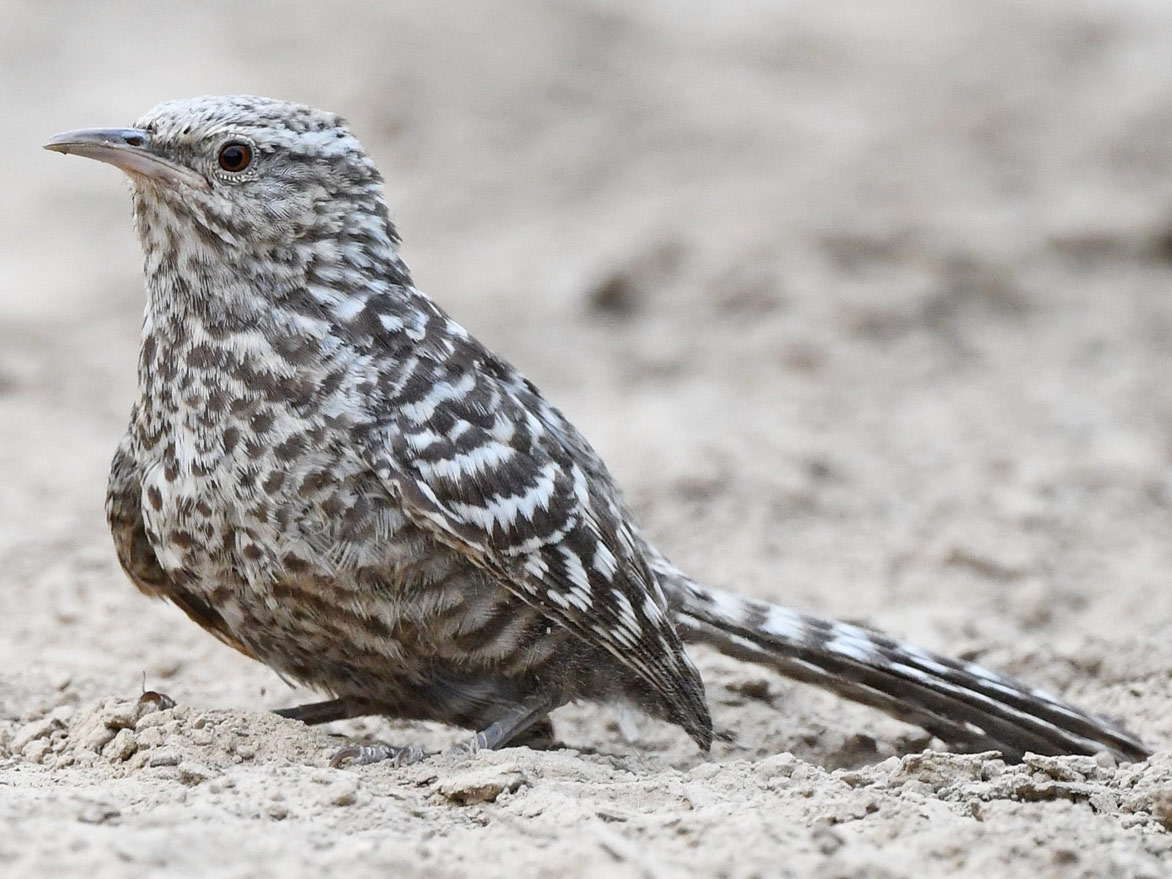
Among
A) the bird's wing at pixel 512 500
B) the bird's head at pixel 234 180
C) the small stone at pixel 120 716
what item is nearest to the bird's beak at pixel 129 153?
the bird's head at pixel 234 180

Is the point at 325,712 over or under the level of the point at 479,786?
under

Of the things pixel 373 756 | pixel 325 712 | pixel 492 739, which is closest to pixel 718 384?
pixel 325 712

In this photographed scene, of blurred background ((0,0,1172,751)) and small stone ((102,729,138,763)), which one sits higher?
blurred background ((0,0,1172,751))

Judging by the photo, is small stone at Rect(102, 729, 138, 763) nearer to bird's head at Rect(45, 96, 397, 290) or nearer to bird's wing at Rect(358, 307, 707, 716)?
bird's wing at Rect(358, 307, 707, 716)

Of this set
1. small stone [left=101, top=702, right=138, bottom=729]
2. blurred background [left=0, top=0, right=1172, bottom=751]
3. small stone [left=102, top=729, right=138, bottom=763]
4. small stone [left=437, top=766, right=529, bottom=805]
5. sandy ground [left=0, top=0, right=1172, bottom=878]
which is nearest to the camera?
sandy ground [left=0, top=0, right=1172, bottom=878]

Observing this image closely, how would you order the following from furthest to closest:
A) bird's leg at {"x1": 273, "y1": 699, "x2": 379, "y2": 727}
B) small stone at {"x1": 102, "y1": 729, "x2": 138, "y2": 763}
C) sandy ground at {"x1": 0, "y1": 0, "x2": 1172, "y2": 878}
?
bird's leg at {"x1": 273, "y1": 699, "x2": 379, "y2": 727} → small stone at {"x1": 102, "y1": 729, "x2": 138, "y2": 763} → sandy ground at {"x1": 0, "y1": 0, "x2": 1172, "y2": 878}

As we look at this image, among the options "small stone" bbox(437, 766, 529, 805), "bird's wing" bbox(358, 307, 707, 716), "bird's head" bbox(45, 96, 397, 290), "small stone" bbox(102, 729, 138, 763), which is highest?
"bird's head" bbox(45, 96, 397, 290)

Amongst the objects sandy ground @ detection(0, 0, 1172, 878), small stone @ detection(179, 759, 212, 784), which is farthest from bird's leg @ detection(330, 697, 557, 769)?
small stone @ detection(179, 759, 212, 784)

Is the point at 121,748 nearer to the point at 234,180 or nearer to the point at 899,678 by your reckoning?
the point at 234,180
